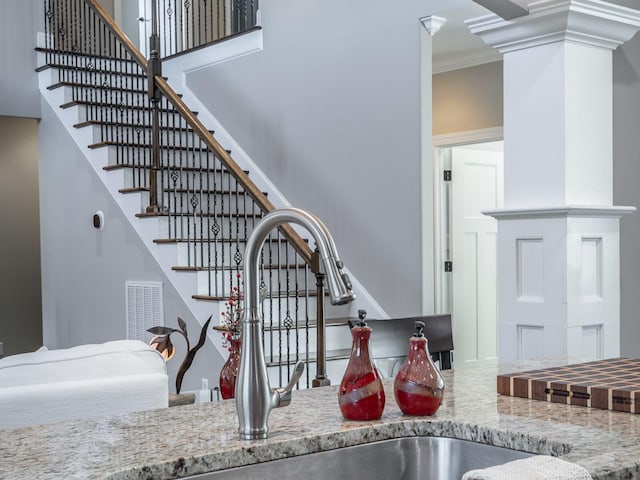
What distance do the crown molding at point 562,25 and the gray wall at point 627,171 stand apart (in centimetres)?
106

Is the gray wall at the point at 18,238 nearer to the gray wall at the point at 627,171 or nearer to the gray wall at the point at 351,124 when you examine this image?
the gray wall at the point at 351,124

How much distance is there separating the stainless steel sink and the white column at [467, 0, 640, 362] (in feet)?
6.34

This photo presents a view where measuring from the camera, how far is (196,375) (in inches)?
240

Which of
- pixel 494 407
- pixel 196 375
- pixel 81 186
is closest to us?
pixel 494 407

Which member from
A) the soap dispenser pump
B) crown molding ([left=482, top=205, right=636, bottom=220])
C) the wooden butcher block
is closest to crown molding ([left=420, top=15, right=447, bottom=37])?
crown molding ([left=482, top=205, right=636, bottom=220])

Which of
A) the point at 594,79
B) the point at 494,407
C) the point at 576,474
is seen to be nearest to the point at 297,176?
the point at 594,79

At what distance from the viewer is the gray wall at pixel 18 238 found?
366 inches

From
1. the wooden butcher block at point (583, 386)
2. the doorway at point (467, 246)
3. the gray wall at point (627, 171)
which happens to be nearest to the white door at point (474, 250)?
the doorway at point (467, 246)

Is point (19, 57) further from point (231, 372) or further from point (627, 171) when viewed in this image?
point (231, 372)

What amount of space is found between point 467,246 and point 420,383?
5.19 meters

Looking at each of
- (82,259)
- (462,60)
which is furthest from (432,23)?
(82,259)

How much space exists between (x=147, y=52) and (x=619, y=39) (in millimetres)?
6770

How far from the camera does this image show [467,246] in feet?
22.3

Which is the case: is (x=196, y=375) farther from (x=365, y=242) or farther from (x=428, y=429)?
(x=428, y=429)
